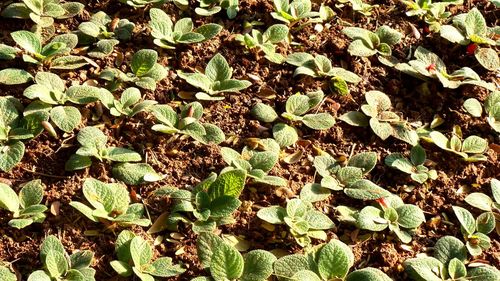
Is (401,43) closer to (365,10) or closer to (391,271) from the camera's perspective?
(365,10)

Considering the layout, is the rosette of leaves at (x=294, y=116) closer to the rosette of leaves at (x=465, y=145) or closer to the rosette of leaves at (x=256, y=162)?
the rosette of leaves at (x=256, y=162)

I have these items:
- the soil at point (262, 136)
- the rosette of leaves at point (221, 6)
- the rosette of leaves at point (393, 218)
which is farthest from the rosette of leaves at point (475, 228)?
the rosette of leaves at point (221, 6)

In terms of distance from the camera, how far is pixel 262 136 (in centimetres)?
306

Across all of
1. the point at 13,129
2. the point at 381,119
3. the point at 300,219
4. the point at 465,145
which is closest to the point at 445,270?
the point at 300,219

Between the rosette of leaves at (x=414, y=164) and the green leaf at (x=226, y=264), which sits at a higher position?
the rosette of leaves at (x=414, y=164)

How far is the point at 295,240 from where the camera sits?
106 inches

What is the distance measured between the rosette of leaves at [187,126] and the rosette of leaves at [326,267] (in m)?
0.64

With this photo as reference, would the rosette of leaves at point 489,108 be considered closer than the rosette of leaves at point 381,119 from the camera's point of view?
No

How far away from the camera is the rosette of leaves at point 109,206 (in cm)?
263

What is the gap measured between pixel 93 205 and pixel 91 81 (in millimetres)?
703

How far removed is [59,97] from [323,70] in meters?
1.14

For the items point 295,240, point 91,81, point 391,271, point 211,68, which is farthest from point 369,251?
point 91,81

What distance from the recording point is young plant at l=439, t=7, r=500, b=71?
3.44m

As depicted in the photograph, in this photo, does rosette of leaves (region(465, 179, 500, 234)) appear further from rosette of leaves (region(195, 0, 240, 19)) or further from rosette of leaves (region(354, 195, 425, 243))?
rosette of leaves (region(195, 0, 240, 19))
